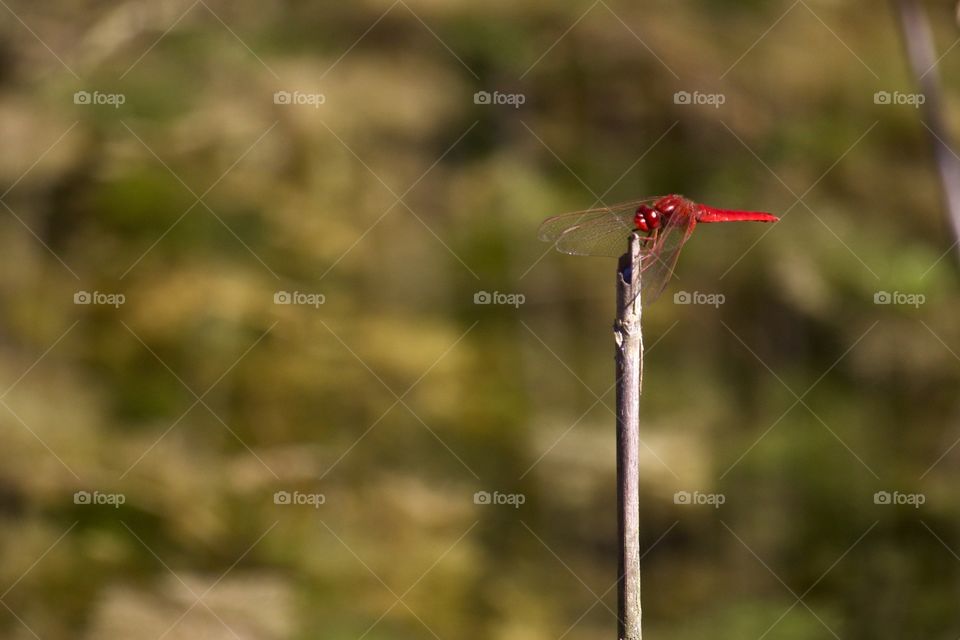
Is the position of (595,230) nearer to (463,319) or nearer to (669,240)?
(669,240)

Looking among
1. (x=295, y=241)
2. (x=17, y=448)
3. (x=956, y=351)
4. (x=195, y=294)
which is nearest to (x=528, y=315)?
(x=295, y=241)

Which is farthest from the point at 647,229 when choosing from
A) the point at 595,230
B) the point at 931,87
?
the point at 931,87

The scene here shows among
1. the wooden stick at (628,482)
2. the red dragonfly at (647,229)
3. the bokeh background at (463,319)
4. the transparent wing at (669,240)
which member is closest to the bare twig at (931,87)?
the red dragonfly at (647,229)

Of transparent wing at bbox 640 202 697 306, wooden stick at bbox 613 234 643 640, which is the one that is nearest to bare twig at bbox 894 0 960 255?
transparent wing at bbox 640 202 697 306

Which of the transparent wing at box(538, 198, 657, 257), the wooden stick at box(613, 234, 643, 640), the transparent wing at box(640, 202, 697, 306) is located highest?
the transparent wing at box(538, 198, 657, 257)

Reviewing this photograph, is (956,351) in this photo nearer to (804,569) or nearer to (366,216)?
(804,569)

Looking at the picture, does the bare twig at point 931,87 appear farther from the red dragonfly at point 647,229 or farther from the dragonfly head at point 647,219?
the dragonfly head at point 647,219

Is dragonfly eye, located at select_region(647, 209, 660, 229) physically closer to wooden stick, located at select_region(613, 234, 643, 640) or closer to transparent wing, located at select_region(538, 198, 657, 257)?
transparent wing, located at select_region(538, 198, 657, 257)
